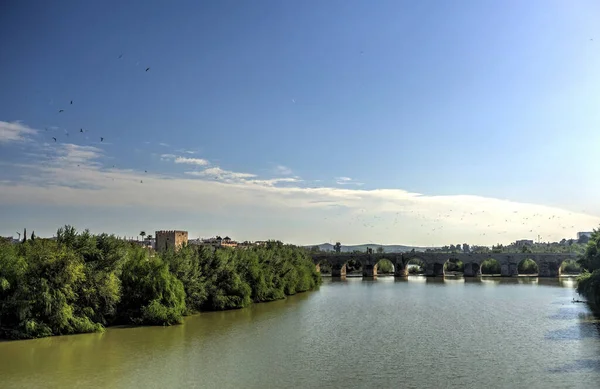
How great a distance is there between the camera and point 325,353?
34.7 meters

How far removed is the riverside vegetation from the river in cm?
170

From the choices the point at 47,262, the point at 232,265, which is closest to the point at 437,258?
the point at 232,265

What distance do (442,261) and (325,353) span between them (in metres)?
114

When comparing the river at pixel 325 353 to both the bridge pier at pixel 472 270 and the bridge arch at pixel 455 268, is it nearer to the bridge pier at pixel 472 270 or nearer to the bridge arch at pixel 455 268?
the bridge pier at pixel 472 270

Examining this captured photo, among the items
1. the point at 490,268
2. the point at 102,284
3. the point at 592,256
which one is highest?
the point at 592,256

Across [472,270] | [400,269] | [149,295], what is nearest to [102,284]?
[149,295]

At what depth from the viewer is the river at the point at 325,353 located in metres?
27.6

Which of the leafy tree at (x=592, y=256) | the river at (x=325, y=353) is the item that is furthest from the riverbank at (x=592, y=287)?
the river at (x=325, y=353)

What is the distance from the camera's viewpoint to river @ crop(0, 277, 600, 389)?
27625 millimetres

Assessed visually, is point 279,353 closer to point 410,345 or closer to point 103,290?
point 410,345

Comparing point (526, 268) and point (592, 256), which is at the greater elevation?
point (592, 256)

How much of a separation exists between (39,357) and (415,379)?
23.0 meters

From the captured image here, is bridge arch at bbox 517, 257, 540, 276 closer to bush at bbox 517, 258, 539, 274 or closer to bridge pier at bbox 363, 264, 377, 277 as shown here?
bush at bbox 517, 258, 539, 274

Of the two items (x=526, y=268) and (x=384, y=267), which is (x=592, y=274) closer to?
(x=526, y=268)
